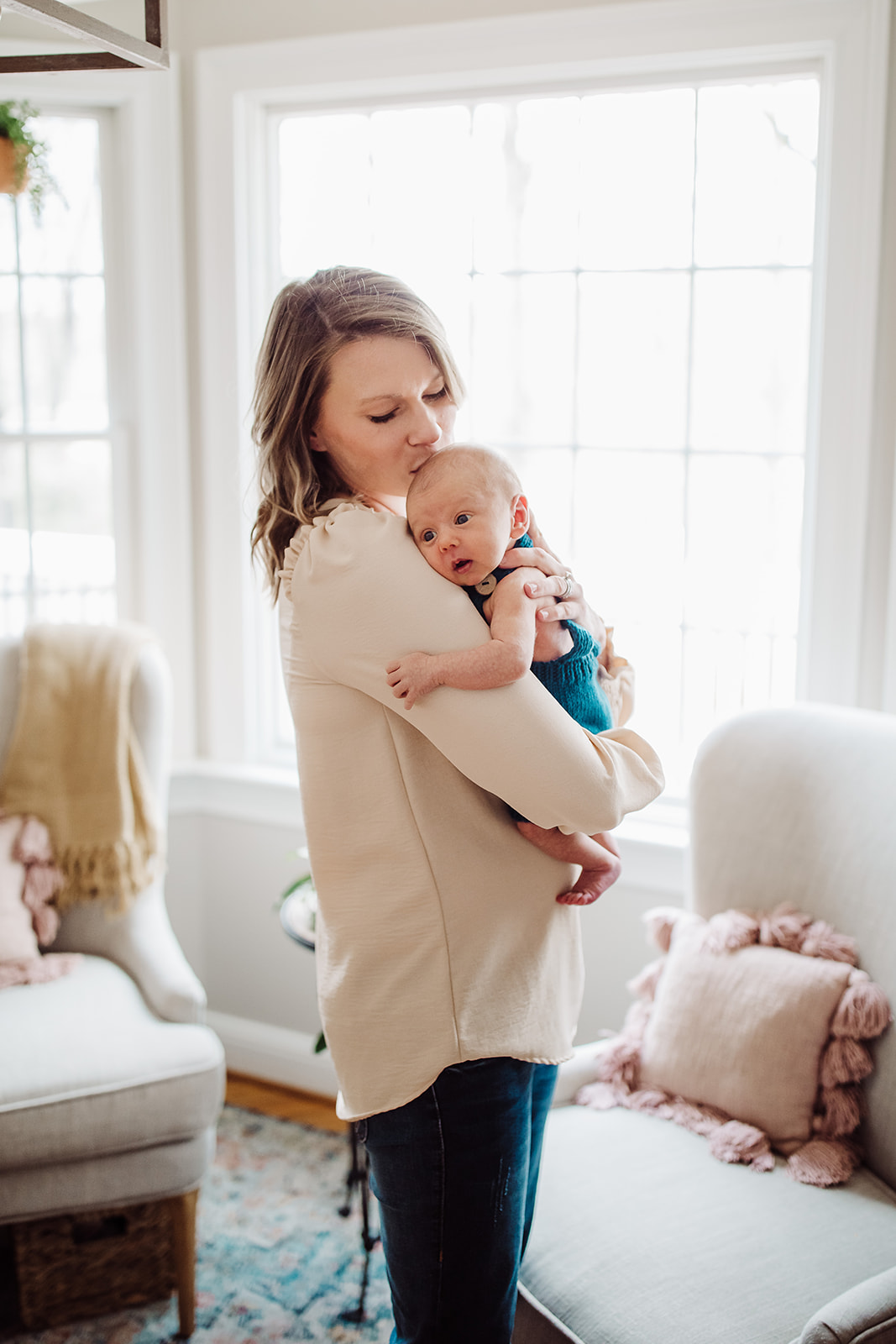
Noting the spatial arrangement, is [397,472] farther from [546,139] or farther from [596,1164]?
[546,139]

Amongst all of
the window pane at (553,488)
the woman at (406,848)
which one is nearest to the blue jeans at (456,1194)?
the woman at (406,848)

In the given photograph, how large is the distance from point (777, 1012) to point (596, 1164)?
13.0 inches

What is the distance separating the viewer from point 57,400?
2643 millimetres

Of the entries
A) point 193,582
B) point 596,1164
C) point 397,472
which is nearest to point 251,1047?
point 193,582

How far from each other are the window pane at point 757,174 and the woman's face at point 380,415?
4.31ft

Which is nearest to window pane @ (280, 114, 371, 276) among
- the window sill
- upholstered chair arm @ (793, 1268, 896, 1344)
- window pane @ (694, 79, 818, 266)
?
window pane @ (694, 79, 818, 266)

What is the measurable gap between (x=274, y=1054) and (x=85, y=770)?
93 cm

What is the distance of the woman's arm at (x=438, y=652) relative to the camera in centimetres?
97

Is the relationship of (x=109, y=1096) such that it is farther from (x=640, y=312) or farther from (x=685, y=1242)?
(x=640, y=312)

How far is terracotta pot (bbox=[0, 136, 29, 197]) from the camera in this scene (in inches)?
90.9

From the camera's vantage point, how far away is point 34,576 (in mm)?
2697

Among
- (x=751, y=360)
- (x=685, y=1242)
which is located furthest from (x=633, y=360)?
(x=685, y=1242)

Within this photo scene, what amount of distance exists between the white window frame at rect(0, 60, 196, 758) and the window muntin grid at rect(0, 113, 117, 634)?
0.03 metres

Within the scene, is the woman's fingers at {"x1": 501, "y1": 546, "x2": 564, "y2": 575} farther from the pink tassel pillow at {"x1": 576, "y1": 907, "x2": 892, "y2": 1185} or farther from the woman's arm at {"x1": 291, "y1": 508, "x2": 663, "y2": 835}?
the pink tassel pillow at {"x1": 576, "y1": 907, "x2": 892, "y2": 1185}
